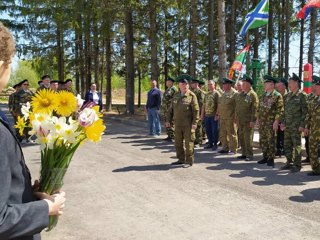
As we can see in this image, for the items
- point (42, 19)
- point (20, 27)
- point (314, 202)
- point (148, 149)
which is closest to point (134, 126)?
point (148, 149)

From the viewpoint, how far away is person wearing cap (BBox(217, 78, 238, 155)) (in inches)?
388

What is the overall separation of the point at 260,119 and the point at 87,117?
707cm

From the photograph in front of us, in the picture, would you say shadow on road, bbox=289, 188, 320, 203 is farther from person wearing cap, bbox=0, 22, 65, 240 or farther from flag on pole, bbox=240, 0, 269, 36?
flag on pole, bbox=240, 0, 269, 36

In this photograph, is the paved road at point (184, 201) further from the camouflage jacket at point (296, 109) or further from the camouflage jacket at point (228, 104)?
the camouflage jacket at point (228, 104)

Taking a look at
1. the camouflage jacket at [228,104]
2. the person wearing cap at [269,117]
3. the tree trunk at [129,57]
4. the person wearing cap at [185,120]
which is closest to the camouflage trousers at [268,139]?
the person wearing cap at [269,117]

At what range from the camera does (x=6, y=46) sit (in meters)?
1.67

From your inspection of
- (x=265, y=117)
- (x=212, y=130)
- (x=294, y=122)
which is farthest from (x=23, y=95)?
(x=294, y=122)

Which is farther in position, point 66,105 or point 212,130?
point 212,130

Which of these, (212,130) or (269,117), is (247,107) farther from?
(212,130)

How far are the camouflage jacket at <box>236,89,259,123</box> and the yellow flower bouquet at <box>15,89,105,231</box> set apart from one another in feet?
24.1

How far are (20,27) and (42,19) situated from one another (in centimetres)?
531

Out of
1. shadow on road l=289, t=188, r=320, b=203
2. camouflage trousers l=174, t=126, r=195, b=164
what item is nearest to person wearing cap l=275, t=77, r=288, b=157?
camouflage trousers l=174, t=126, r=195, b=164

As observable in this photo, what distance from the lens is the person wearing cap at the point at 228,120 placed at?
9.84m

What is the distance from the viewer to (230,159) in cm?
899
